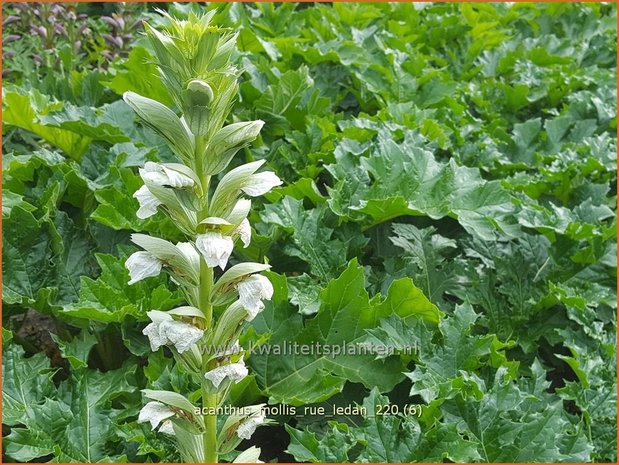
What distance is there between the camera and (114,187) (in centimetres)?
327

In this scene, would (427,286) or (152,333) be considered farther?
(427,286)

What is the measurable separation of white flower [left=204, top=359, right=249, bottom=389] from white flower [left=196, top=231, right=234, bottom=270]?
29 centimetres

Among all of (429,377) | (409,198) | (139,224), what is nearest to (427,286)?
(409,198)

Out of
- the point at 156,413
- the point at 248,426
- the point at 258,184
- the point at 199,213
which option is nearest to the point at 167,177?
the point at 199,213

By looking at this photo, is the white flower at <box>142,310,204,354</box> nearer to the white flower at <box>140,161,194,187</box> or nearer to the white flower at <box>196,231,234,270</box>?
the white flower at <box>196,231,234,270</box>

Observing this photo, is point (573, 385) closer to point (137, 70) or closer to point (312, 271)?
point (312, 271)

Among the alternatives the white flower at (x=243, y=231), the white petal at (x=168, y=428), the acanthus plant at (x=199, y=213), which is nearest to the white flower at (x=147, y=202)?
the acanthus plant at (x=199, y=213)

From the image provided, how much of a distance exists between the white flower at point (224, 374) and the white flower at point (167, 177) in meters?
0.47

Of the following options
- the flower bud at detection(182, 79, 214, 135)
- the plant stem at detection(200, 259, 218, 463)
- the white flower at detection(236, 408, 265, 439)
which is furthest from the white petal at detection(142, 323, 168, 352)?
the flower bud at detection(182, 79, 214, 135)

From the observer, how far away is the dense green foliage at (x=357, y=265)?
268 cm

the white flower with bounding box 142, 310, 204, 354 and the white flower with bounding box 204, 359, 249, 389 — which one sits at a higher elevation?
the white flower with bounding box 142, 310, 204, 354

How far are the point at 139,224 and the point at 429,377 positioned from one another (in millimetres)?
1366

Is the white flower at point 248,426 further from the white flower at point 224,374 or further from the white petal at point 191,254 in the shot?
the white petal at point 191,254

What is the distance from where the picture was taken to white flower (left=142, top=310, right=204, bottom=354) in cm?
188
